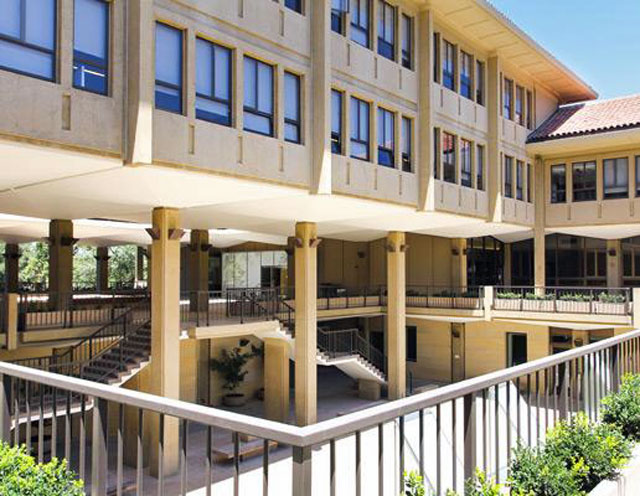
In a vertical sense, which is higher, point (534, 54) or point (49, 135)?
point (534, 54)

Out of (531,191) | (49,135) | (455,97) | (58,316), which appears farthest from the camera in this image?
(531,191)

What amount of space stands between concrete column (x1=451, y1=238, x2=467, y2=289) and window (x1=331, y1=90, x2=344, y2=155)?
15.9 meters

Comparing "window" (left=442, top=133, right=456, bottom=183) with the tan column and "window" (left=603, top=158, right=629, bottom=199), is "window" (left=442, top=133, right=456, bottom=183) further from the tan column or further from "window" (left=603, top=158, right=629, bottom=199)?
the tan column

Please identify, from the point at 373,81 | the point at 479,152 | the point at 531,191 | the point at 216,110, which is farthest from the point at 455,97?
the point at 216,110

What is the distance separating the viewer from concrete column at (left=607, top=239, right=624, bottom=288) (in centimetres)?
2886

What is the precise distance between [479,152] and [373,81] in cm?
845

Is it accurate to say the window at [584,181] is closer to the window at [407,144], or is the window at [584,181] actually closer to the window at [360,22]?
the window at [407,144]

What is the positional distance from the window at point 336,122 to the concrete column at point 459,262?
1589 centimetres

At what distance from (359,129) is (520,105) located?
13.8m

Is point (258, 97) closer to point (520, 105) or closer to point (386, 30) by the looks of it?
point (386, 30)

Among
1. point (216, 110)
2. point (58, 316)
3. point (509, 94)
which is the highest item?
point (509, 94)

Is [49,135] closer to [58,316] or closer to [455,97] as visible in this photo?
[58,316]

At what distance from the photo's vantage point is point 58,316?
17297mm

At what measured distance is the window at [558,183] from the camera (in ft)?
93.2
